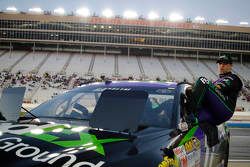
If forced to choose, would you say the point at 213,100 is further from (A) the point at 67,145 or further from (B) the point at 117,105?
(A) the point at 67,145

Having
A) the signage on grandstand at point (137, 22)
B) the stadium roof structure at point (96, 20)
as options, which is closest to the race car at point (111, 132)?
the signage on grandstand at point (137, 22)

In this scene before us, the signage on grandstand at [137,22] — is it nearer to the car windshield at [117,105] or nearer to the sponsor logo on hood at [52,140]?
the car windshield at [117,105]

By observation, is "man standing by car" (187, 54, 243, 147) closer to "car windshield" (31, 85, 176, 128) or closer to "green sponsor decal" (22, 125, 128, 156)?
"car windshield" (31, 85, 176, 128)

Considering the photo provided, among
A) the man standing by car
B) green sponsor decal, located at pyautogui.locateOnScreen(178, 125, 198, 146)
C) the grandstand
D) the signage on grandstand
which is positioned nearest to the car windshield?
green sponsor decal, located at pyautogui.locateOnScreen(178, 125, 198, 146)

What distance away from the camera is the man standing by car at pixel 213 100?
150 inches

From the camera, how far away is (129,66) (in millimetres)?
58938

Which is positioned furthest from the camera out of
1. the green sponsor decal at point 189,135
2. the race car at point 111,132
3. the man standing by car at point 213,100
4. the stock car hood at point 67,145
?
the man standing by car at point 213,100

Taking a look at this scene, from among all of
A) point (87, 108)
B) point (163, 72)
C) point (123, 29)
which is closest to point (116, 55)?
point (123, 29)

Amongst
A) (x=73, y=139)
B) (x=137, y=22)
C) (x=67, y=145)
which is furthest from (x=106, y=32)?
(x=67, y=145)

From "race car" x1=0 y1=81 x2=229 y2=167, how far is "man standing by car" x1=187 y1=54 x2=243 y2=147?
161 millimetres

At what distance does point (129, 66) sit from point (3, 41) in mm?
24385

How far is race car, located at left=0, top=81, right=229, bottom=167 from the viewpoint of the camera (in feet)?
8.16

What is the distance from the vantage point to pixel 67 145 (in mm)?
2605

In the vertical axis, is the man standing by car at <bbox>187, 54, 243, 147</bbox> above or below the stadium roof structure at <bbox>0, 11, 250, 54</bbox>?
below
